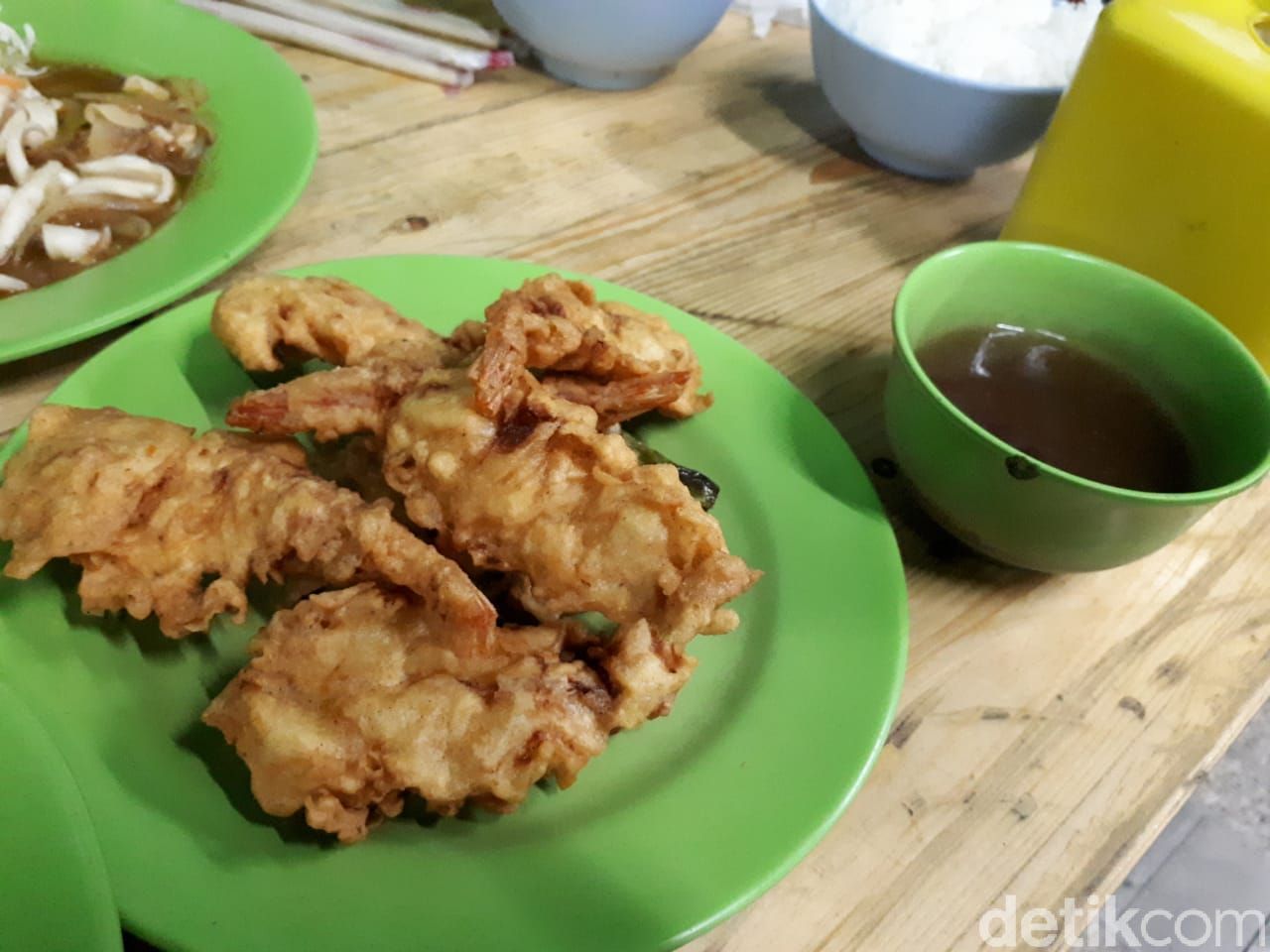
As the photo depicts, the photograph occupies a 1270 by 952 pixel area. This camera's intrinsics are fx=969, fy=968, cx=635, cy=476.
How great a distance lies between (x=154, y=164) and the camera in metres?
1.67

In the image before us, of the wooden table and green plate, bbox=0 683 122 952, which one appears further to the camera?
the wooden table

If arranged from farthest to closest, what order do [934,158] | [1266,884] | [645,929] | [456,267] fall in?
1. [1266,884]
2. [934,158]
3. [456,267]
4. [645,929]

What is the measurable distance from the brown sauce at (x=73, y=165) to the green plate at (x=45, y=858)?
0.95 m

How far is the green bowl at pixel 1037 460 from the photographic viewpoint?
3.77ft

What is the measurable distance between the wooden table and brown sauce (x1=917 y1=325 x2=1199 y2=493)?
7.8 inches

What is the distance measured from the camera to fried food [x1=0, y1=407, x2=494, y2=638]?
40.3 inches

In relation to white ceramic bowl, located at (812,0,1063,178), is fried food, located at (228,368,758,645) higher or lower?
lower

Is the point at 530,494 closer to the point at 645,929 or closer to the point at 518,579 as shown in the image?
the point at 518,579

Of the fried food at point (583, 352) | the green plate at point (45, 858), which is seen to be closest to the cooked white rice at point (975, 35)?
the fried food at point (583, 352)

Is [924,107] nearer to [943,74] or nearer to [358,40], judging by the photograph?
[943,74]

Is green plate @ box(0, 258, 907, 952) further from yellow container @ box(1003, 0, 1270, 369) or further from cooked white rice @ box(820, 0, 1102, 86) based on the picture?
cooked white rice @ box(820, 0, 1102, 86)

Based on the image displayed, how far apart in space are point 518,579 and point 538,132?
4.45 feet

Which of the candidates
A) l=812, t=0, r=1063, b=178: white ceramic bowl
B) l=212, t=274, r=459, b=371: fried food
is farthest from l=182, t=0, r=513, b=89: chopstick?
l=212, t=274, r=459, b=371: fried food

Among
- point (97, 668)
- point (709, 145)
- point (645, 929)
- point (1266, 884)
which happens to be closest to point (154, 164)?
point (97, 668)
